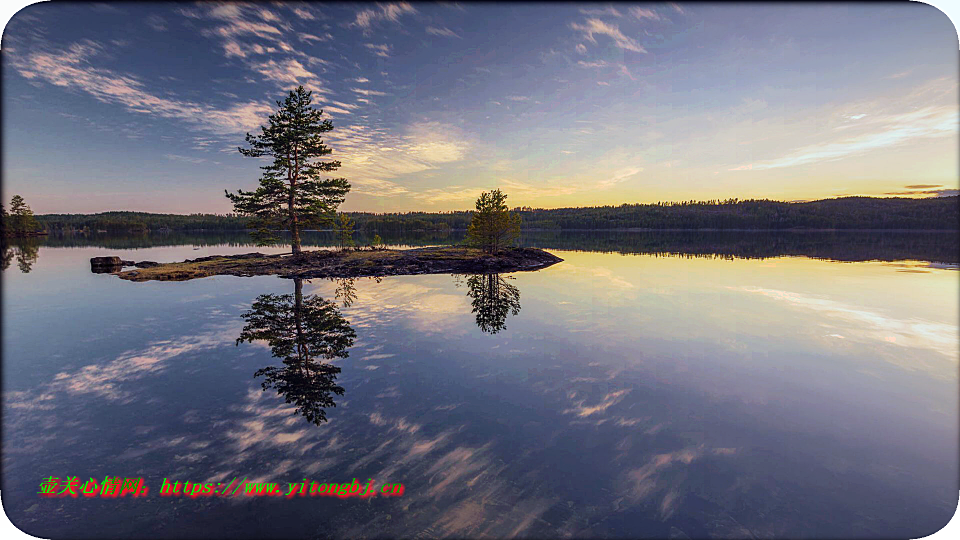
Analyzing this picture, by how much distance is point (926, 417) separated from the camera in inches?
332

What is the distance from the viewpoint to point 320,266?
1294 inches

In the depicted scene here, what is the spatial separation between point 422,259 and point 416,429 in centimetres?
3116

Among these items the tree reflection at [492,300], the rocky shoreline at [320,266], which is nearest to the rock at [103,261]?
the rocky shoreline at [320,266]

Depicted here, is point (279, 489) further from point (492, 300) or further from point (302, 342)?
point (492, 300)

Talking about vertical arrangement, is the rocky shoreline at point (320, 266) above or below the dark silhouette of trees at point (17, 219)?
below

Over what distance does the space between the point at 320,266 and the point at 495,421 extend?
96.6 feet

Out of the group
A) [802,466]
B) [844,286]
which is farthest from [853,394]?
[844,286]

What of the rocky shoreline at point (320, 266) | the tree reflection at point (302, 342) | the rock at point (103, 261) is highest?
the rock at point (103, 261)

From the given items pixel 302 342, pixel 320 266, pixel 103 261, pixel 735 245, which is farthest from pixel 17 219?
pixel 735 245

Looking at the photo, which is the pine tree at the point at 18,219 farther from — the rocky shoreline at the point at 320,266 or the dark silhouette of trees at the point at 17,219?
the rocky shoreline at the point at 320,266

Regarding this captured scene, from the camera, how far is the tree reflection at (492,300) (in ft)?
54.3

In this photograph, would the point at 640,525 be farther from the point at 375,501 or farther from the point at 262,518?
the point at 262,518

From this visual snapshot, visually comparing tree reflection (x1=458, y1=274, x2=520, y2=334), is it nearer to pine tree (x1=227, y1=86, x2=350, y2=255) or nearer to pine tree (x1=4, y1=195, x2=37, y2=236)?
pine tree (x1=227, y1=86, x2=350, y2=255)

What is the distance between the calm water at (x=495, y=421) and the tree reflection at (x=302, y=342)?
0.12 m
